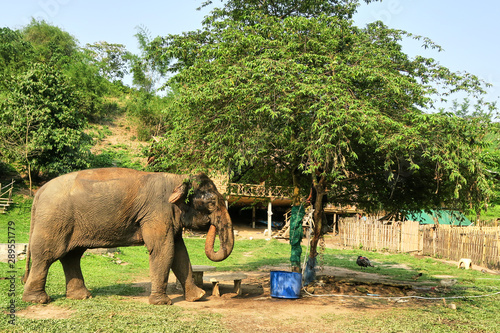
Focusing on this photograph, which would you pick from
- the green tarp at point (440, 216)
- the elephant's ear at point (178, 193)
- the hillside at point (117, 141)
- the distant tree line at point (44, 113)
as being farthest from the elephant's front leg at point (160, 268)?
the hillside at point (117, 141)

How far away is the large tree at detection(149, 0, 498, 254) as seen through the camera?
873 centimetres

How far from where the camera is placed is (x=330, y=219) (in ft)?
132

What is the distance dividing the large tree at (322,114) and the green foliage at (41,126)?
68.0ft

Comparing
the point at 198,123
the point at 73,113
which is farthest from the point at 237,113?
the point at 73,113

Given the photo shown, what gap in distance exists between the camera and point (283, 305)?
30.1ft

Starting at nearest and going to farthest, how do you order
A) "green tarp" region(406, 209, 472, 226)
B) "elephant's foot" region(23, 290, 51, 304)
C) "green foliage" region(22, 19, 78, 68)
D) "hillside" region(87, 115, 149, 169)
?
"elephant's foot" region(23, 290, 51, 304) < "green tarp" region(406, 209, 472, 226) < "hillside" region(87, 115, 149, 169) < "green foliage" region(22, 19, 78, 68)

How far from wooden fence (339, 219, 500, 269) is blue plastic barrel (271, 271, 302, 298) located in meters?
11.7

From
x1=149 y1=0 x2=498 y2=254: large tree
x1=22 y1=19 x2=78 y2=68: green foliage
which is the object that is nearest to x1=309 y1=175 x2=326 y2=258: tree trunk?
x1=149 y1=0 x2=498 y2=254: large tree

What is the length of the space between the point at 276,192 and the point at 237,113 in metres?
5.75

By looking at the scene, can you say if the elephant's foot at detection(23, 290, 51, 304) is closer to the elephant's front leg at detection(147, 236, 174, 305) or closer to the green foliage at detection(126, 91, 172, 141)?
the elephant's front leg at detection(147, 236, 174, 305)

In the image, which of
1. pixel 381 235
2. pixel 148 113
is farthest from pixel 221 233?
pixel 148 113

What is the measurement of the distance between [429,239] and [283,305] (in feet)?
53.9

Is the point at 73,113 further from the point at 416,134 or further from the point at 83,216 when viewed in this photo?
the point at 416,134

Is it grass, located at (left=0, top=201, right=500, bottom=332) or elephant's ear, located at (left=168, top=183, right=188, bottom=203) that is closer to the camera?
grass, located at (left=0, top=201, right=500, bottom=332)
